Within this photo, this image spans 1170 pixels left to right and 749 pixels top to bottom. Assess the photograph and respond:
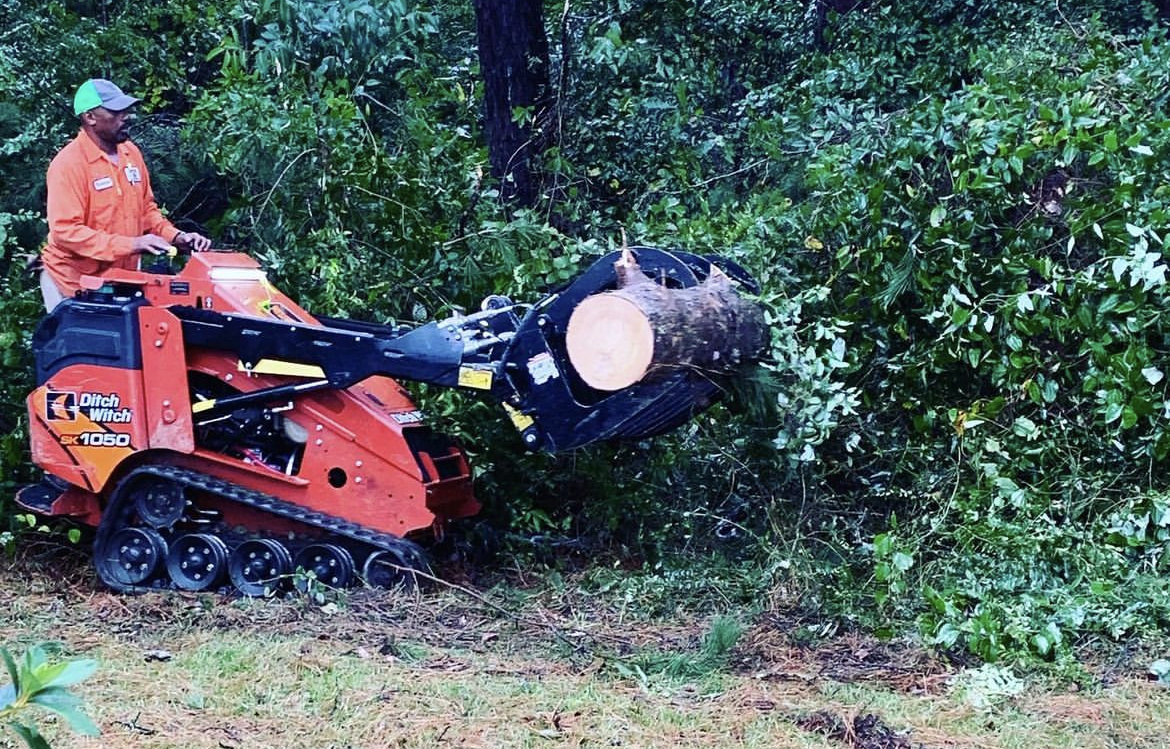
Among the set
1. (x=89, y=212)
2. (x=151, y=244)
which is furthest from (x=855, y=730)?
(x=89, y=212)

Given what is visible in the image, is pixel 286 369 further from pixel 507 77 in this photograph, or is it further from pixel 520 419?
pixel 507 77

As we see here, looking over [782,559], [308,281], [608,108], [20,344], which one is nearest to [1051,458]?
[782,559]

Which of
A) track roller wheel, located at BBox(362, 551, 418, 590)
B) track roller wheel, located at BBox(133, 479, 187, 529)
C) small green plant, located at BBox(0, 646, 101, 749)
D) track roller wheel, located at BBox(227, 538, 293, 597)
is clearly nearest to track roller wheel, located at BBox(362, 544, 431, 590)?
track roller wheel, located at BBox(362, 551, 418, 590)

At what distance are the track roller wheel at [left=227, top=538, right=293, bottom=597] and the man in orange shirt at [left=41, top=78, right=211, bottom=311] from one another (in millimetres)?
1583

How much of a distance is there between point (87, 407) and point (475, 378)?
2092 millimetres

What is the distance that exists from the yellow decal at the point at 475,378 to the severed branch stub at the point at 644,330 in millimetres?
483

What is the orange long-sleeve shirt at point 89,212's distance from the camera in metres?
6.86

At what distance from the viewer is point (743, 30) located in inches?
433

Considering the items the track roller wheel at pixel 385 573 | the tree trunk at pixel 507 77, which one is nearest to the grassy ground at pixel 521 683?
the track roller wheel at pixel 385 573

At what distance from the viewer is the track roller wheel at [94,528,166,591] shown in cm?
664

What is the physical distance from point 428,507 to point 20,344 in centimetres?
271

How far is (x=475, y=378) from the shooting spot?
597cm

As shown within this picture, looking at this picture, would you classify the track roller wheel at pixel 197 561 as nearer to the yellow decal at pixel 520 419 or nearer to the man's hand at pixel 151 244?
the man's hand at pixel 151 244

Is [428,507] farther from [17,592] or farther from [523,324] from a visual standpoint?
[17,592]
